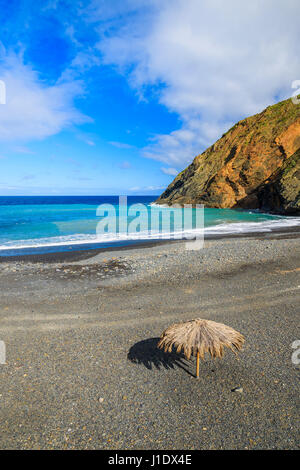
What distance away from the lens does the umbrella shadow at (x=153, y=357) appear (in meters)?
6.22

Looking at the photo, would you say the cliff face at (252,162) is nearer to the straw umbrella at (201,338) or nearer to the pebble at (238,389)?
the straw umbrella at (201,338)

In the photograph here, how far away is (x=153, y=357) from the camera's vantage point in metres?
6.49

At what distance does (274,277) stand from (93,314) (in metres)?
8.43

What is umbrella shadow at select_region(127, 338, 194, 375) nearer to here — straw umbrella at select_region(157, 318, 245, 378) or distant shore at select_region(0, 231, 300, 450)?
distant shore at select_region(0, 231, 300, 450)

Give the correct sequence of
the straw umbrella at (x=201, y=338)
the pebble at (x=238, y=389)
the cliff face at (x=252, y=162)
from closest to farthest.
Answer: the straw umbrella at (x=201, y=338)
the pebble at (x=238, y=389)
the cliff face at (x=252, y=162)

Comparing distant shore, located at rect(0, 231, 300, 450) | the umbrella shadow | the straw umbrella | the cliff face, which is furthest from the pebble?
the cliff face

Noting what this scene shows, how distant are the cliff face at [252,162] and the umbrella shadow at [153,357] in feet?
151

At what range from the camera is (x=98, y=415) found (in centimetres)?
484

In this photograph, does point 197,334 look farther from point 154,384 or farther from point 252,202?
point 252,202

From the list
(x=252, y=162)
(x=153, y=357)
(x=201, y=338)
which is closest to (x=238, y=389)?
(x=201, y=338)

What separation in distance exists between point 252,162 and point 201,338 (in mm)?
59758

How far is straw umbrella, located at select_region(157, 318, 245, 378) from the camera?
204 inches

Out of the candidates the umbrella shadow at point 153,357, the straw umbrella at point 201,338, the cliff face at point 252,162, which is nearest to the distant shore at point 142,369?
the umbrella shadow at point 153,357

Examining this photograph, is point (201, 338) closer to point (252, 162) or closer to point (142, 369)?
point (142, 369)
